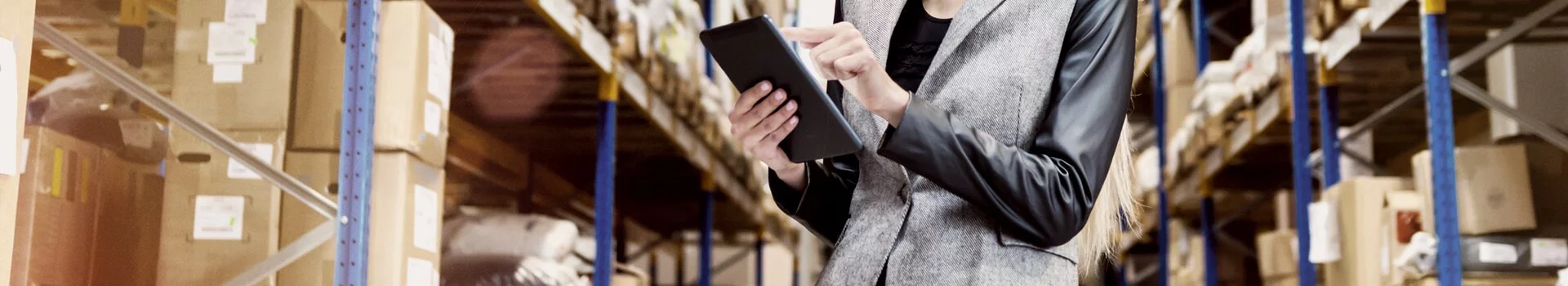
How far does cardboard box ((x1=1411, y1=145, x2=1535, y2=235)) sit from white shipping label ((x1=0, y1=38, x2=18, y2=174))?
3501 millimetres

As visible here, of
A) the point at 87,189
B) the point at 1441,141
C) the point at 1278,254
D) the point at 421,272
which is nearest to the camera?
Answer: the point at 87,189

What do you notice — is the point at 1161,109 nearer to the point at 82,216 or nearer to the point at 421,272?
the point at 421,272

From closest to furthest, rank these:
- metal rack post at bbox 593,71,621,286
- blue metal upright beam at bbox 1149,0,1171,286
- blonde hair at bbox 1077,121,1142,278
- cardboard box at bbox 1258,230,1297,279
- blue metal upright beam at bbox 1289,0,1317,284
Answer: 1. blonde hair at bbox 1077,121,1142,278
2. metal rack post at bbox 593,71,621,286
3. blue metal upright beam at bbox 1289,0,1317,284
4. cardboard box at bbox 1258,230,1297,279
5. blue metal upright beam at bbox 1149,0,1171,286

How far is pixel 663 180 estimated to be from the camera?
8.21m

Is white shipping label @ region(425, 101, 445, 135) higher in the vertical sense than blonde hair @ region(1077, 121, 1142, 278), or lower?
higher

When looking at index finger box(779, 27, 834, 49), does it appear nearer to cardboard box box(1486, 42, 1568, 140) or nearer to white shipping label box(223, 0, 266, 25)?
white shipping label box(223, 0, 266, 25)

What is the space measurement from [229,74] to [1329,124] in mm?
3784

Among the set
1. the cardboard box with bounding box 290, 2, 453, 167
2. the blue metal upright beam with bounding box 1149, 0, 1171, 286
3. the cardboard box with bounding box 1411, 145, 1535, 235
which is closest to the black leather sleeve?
the cardboard box with bounding box 290, 2, 453, 167

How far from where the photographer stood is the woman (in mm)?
1222

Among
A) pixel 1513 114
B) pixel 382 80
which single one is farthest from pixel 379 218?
pixel 1513 114

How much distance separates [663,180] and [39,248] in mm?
5603

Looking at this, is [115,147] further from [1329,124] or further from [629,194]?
[629,194]

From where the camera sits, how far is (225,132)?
3014mm

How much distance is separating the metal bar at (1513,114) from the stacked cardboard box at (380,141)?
2881 mm
